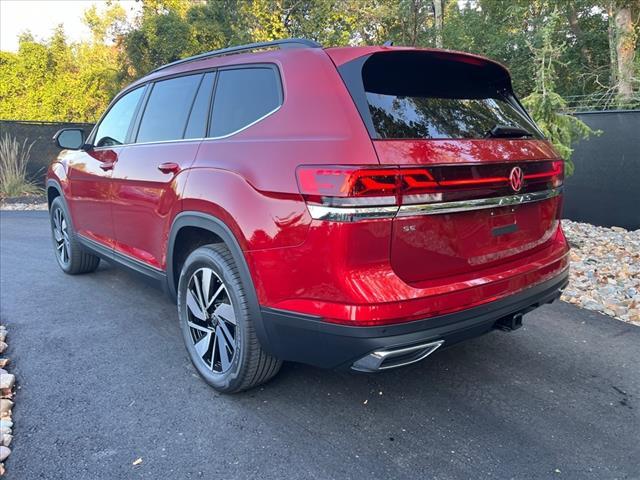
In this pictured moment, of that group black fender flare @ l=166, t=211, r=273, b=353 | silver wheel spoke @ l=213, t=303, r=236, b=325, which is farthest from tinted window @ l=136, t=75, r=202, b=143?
silver wheel spoke @ l=213, t=303, r=236, b=325

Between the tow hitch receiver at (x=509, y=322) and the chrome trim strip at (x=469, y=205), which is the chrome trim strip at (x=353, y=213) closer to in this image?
the chrome trim strip at (x=469, y=205)

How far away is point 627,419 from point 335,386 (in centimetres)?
157

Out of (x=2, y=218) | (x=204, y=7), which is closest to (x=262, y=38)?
(x=204, y=7)

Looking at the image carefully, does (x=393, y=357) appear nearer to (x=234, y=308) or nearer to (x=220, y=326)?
(x=234, y=308)

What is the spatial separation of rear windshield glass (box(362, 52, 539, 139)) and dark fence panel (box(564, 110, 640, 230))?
17.2 feet

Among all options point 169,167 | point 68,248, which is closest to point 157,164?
point 169,167

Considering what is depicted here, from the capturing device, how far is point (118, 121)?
430 cm

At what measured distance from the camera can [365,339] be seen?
2102 mm

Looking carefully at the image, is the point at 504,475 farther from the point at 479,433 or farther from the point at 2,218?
the point at 2,218

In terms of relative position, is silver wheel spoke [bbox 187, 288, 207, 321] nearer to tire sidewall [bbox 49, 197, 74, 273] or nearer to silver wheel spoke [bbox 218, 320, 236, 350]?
silver wheel spoke [bbox 218, 320, 236, 350]

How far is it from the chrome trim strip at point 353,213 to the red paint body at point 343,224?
0.09ft

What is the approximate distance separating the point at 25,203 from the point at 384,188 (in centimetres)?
1178

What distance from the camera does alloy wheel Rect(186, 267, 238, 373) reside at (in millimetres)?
2777

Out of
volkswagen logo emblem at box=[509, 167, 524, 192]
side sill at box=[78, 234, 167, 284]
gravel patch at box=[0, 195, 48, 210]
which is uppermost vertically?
volkswagen logo emblem at box=[509, 167, 524, 192]
